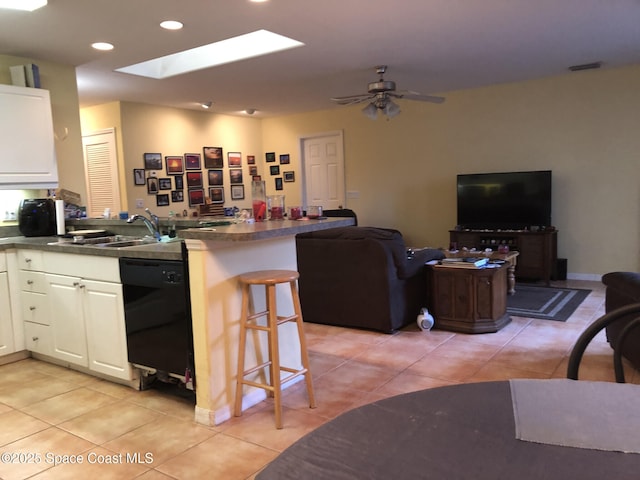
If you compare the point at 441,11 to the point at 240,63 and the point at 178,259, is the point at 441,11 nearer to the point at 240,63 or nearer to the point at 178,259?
the point at 240,63

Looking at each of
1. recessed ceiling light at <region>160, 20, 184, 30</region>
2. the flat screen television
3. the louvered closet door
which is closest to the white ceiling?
recessed ceiling light at <region>160, 20, 184, 30</region>

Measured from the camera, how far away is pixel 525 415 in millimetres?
886

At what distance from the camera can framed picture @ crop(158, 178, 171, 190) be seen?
6869 mm

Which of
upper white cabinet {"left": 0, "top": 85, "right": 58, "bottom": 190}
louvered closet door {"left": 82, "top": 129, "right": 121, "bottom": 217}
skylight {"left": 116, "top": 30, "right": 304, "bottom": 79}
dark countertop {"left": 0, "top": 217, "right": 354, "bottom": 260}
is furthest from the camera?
louvered closet door {"left": 82, "top": 129, "right": 121, "bottom": 217}

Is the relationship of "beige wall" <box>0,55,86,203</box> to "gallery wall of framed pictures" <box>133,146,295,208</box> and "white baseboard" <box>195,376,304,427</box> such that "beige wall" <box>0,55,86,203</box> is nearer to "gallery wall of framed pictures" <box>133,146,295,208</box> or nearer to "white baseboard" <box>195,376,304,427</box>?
"gallery wall of framed pictures" <box>133,146,295,208</box>

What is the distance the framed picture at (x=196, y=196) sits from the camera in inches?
287

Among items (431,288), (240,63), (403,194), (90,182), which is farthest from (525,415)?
(90,182)

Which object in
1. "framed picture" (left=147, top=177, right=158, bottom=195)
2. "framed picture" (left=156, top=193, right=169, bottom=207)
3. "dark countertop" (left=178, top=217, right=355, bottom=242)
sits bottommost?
"dark countertop" (left=178, top=217, right=355, bottom=242)

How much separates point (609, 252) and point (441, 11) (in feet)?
12.6

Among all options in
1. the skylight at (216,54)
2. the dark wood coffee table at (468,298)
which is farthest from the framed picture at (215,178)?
the dark wood coffee table at (468,298)

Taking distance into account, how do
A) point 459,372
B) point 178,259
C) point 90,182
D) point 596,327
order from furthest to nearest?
point 90,182 → point 459,372 → point 178,259 → point 596,327

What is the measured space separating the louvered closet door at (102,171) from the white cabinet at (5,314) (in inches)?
120

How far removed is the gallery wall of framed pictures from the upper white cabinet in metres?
2.17

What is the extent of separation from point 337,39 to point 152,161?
3.62m
